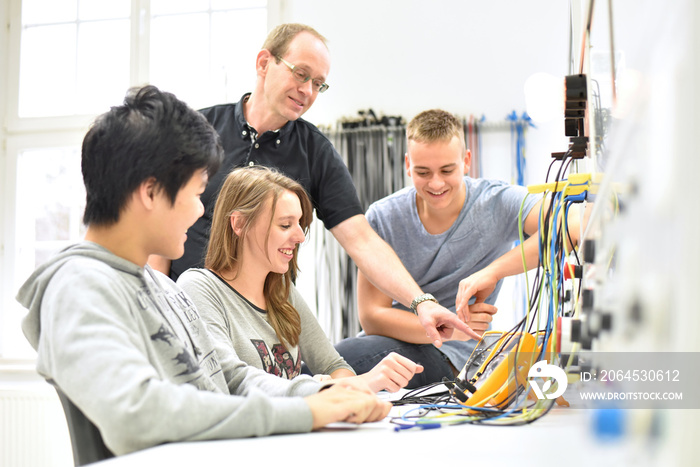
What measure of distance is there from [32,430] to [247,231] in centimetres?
256

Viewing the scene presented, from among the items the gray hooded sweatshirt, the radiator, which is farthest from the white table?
the radiator

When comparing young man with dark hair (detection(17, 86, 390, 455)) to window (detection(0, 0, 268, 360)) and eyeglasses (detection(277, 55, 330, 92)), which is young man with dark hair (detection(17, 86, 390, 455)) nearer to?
eyeglasses (detection(277, 55, 330, 92))

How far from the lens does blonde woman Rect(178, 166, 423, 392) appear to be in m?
1.42

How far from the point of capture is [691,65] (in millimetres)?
294

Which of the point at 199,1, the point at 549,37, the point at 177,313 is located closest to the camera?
the point at 177,313

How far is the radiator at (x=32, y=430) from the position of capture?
3447mm

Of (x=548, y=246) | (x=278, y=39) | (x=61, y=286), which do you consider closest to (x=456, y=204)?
(x=278, y=39)

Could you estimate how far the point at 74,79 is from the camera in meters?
4.07

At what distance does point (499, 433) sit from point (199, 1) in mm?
3678

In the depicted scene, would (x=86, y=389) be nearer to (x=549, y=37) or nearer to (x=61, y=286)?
(x=61, y=286)

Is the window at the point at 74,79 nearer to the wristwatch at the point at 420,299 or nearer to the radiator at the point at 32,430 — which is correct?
the radiator at the point at 32,430

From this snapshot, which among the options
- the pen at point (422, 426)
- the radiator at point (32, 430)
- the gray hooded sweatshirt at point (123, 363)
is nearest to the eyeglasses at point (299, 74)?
the gray hooded sweatshirt at point (123, 363)

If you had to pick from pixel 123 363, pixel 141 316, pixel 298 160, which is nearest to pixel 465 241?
pixel 298 160

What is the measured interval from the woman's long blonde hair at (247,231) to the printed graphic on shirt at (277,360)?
5 cm
